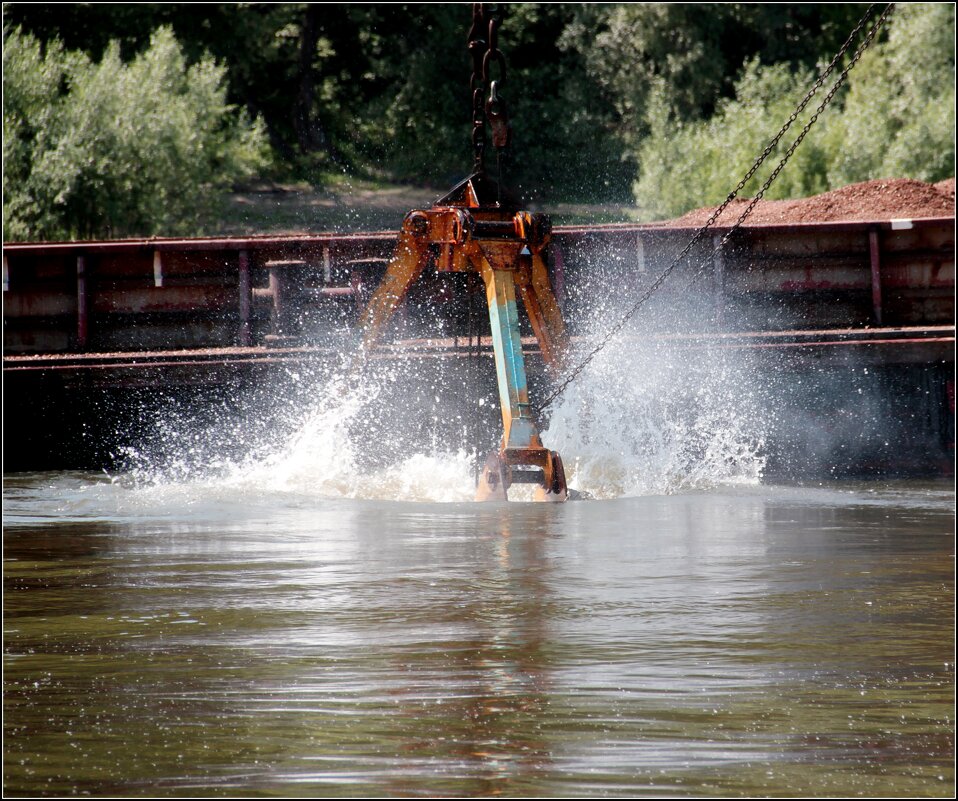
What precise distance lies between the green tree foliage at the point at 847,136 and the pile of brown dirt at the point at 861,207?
1251 cm

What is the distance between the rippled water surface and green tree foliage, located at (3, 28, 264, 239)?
19553mm

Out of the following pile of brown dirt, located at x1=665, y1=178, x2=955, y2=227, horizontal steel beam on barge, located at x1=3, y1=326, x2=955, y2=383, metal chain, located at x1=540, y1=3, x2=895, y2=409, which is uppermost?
pile of brown dirt, located at x1=665, y1=178, x2=955, y2=227

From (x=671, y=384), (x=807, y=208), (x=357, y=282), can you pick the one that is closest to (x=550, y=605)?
(x=671, y=384)

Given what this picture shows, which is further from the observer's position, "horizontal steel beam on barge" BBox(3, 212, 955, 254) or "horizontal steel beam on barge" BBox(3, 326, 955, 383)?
"horizontal steel beam on barge" BBox(3, 212, 955, 254)

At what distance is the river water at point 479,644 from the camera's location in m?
4.04

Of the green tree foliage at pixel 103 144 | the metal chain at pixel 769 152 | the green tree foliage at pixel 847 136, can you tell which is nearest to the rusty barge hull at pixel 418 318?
the metal chain at pixel 769 152

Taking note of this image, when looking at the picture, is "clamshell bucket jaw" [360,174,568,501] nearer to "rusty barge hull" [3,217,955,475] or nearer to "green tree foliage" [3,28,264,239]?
"rusty barge hull" [3,217,955,475]

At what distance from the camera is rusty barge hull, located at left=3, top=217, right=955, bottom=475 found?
12992mm

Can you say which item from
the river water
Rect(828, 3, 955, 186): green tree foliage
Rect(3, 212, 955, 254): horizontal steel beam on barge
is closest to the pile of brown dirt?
Rect(3, 212, 955, 254): horizontal steel beam on barge

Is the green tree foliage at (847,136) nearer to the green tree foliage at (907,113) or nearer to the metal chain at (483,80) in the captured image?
the green tree foliage at (907,113)

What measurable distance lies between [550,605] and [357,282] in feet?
26.7

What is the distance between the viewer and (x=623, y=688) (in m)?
4.79

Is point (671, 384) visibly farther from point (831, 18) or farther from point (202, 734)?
point (831, 18)

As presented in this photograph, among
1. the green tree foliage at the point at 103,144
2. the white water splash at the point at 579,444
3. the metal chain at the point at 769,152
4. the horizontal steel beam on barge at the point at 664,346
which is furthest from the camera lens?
the green tree foliage at the point at 103,144
